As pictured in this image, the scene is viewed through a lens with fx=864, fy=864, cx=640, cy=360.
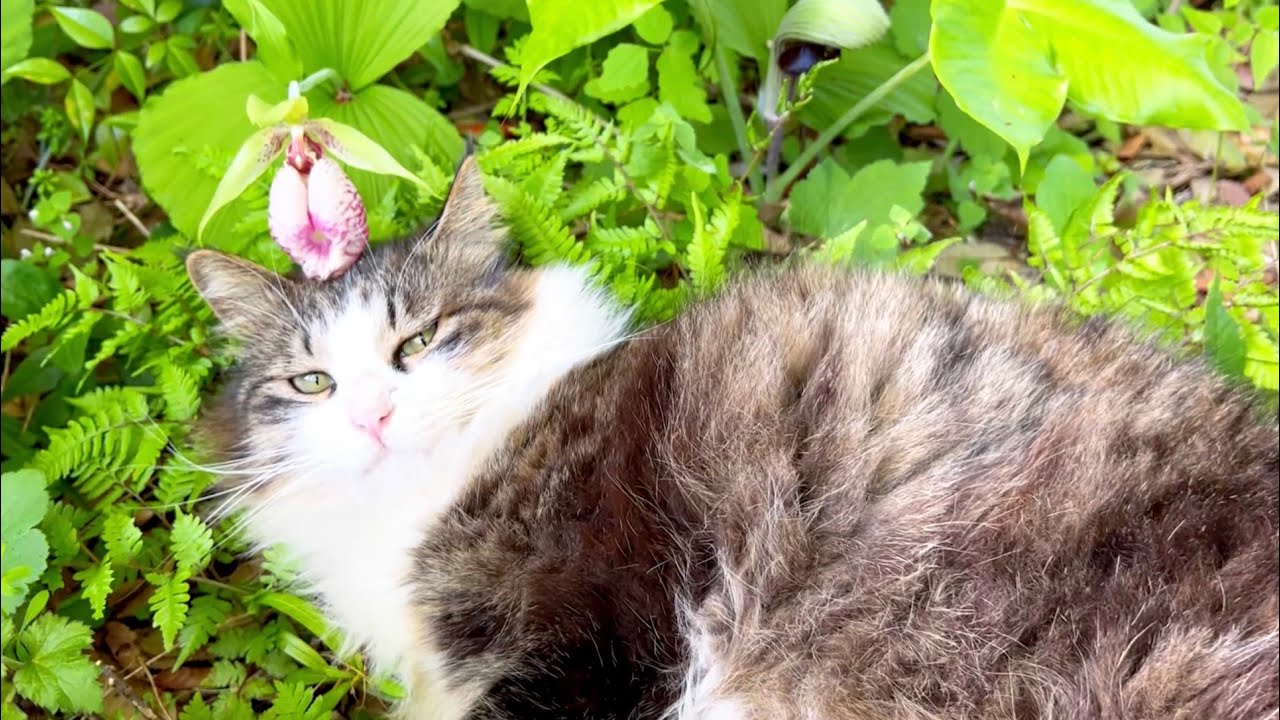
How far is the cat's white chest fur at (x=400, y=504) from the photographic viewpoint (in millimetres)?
1390

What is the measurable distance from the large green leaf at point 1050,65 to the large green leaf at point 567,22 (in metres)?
0.42

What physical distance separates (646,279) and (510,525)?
72cm

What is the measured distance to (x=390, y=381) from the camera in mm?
1395

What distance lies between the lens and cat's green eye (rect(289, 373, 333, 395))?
4.80 feet

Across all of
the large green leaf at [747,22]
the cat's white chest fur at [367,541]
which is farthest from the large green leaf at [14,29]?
the large green leaf at [747,22]

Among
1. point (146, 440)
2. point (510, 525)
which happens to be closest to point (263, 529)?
point (146, 440)

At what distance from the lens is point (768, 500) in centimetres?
129

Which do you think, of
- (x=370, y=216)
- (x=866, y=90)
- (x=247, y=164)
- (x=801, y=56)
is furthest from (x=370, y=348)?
(x=866, y=90)

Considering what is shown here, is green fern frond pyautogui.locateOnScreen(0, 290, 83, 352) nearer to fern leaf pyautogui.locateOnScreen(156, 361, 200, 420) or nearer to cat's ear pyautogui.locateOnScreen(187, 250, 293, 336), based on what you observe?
fern leaf pyautogui.locateOnScreen(156, 361, 200, 420)

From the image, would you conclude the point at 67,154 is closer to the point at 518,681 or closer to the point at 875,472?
the point at 518,681

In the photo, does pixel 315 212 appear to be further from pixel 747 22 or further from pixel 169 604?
pixel 747 22

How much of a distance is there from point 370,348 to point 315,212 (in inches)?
9.3

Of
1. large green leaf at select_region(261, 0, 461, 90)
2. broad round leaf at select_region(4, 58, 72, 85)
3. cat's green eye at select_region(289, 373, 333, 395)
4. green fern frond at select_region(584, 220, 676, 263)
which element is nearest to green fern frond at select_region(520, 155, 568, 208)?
green fern frond at select_region(584, 220, 676, 263)

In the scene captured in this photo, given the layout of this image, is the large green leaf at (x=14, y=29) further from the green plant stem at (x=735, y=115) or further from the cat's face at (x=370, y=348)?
the green plant stem at (x=735, y=115)
